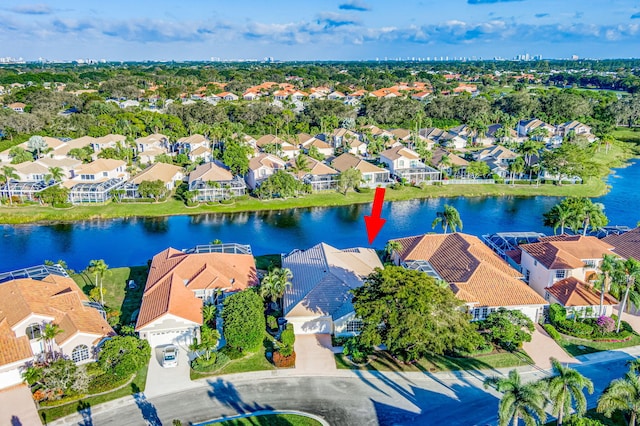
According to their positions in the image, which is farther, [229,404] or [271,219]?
[271,219]

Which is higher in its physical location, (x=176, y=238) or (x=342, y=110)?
(x=342, y=110)

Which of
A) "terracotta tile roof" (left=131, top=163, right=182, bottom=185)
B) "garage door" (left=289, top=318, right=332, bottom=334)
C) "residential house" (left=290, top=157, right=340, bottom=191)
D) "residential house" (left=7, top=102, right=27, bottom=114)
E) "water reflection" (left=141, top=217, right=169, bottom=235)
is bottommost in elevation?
"garage door" (left=289, top=318, right=332, bottom=334)

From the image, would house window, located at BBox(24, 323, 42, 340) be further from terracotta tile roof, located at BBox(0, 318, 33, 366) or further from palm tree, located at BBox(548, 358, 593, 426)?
palm tree, located at BBox(548, 358, 593, 426)

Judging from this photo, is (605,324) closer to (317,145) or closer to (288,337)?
(288,337)

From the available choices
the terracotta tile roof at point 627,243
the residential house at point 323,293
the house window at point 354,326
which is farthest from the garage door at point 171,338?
the terracotta tile roof at point 627,243

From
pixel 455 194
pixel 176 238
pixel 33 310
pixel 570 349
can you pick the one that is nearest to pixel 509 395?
pixel 570 349

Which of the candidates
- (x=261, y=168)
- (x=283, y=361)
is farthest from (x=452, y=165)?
(x=283, y=361)

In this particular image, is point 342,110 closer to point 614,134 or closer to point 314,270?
point 614,134

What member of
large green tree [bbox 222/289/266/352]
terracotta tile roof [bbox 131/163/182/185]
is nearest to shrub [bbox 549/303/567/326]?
large green tree [bbox 222/289/266/352]
